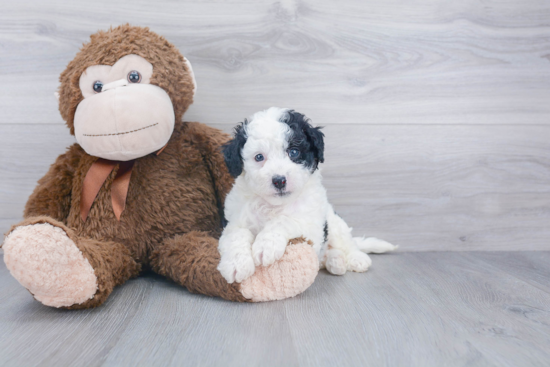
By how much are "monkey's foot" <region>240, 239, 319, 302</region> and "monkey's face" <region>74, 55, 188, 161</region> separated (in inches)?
22.7

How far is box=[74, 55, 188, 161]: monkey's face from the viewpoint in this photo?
4.17ft

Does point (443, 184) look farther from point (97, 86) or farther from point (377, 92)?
point (97, 86)

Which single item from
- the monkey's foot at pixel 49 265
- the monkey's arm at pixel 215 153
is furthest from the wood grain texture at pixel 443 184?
the monkey's foot at pixel 49 265

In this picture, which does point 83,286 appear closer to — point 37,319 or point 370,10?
point 37,319

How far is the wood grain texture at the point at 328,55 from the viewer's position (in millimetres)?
1708

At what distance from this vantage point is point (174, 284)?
1404 mm

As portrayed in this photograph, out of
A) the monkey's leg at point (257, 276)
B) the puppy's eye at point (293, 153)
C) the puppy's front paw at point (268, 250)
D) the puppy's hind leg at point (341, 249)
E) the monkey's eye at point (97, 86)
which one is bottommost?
the puppy's hind leg at point (341, 249)

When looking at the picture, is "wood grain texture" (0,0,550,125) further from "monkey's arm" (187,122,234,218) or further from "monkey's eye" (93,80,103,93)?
"monkey's eye" (93,80,103,93)

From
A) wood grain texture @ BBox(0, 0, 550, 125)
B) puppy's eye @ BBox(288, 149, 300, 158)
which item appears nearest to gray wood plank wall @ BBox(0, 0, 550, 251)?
wood grain texture @ BBox(0, 0, 550, 125)

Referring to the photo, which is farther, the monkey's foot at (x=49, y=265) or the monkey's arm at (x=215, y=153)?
the monkey's arm at (x=215, y=153)

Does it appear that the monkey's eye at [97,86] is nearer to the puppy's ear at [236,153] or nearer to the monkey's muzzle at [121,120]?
the monkey's muzzle at [121,120]

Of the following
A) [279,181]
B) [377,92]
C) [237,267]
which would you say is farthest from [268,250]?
[377,92]

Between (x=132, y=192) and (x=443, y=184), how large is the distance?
1.36 metres

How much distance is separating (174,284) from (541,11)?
6.45 feet
